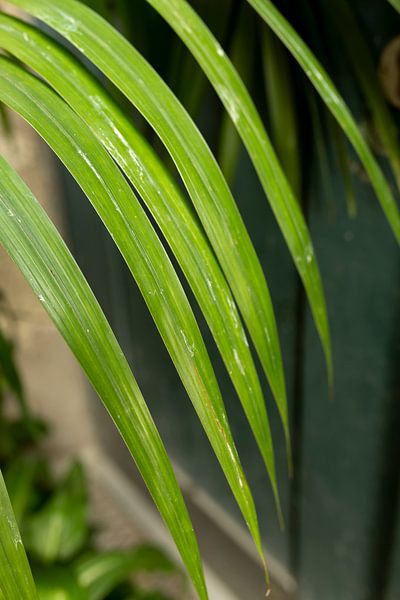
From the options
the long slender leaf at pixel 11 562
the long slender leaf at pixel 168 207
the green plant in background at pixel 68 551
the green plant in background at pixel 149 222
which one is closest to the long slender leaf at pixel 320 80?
the green plant in background at pixel 149 222

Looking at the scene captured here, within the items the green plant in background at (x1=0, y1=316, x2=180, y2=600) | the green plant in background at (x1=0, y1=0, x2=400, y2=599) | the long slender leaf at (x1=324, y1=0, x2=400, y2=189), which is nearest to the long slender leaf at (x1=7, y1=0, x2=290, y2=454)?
the green plant in background at (x1=0, y1=0, x2=400, y2=599)

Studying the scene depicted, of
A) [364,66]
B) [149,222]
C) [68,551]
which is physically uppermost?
[364,66]

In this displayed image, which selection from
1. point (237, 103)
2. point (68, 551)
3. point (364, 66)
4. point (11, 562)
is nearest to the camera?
point (11, 562)

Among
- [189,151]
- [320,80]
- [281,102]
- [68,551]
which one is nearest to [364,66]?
[281,102]

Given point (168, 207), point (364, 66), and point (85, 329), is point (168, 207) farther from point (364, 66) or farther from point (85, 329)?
point (364, 66)

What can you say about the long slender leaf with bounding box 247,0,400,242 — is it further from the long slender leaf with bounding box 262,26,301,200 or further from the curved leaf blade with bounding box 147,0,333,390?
the long slender leaf with bounding box 262,26,301,200

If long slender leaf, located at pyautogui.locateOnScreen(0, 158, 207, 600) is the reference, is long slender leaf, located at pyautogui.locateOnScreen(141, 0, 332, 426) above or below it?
above

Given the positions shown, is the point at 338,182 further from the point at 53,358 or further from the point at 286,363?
the point at 53,358
